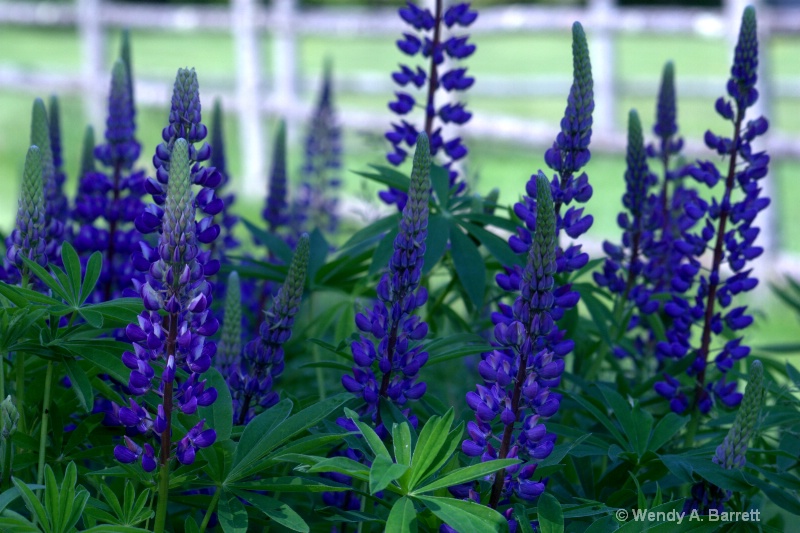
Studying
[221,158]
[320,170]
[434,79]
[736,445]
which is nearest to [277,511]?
[736,445]

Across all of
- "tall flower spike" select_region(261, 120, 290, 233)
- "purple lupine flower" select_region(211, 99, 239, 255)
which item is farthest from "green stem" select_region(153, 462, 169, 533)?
"tall flower spike" select_region(261, 120, 290, 233)

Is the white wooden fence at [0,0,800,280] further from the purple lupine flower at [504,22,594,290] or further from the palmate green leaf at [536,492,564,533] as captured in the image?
the palmate green leaf at [536,492,564,533]

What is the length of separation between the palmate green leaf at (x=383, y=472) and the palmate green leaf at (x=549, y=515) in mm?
158

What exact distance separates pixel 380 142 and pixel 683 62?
832 inches

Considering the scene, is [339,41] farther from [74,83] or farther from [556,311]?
[556,311]

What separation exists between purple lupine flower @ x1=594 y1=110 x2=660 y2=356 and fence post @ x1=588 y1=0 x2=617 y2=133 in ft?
21.3

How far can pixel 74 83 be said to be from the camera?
10.6 metres

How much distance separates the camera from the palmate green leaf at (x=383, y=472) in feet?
3.05

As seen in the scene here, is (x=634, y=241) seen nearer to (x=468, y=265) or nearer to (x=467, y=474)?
(x=468, y=265)

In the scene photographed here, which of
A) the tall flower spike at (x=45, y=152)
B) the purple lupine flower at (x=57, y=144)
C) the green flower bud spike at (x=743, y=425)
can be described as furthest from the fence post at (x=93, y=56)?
the green flower bud spike at (x=743, y=425)

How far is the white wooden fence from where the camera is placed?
7.30 metres

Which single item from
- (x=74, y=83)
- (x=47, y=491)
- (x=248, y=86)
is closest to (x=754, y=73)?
(x=47, y=491)

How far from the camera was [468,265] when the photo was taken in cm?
148

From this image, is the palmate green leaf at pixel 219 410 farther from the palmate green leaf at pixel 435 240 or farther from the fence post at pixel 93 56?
the fence post at pixel 93 56
